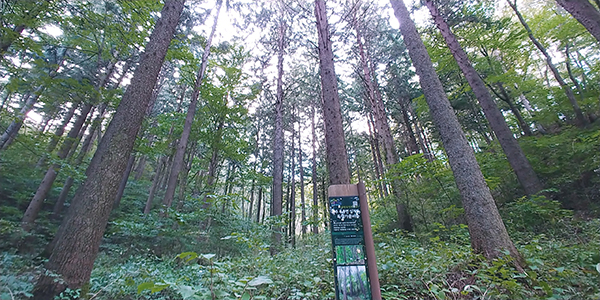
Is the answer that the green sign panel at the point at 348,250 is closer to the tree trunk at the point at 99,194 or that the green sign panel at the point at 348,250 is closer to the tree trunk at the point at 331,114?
the tree trunk at the point at 331,114

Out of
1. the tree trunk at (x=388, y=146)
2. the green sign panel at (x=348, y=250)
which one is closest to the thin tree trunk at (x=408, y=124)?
the tree trunk at (x=388, y=146)

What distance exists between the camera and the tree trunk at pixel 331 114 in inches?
168

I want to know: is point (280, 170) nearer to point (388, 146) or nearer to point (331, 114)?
point (388, 146)

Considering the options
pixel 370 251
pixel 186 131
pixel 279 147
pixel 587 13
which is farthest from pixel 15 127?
pixel 587 13

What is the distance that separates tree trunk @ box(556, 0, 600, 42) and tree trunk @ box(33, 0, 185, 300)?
9128 millimetres

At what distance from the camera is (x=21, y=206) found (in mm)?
10930

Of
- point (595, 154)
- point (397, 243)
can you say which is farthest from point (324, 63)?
point (595, 154)

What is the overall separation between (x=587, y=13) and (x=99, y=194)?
10.3 meters


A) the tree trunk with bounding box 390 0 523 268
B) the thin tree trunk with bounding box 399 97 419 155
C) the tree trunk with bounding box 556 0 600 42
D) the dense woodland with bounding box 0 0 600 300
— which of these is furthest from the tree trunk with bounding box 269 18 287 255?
the tree trunk with bounding box 556 0 600 42

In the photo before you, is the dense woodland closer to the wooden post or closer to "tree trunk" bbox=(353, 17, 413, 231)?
"tree trunk" bbox=(353, 17, 413, 231)

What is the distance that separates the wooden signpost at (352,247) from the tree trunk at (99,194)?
3.87m

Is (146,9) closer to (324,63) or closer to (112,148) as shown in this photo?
(112,148)

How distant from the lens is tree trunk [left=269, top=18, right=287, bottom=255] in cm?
976

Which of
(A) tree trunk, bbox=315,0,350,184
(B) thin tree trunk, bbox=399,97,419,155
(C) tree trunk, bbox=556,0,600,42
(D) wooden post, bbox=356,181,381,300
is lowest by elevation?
(D) wooden post, bbox=356,181,381,300
